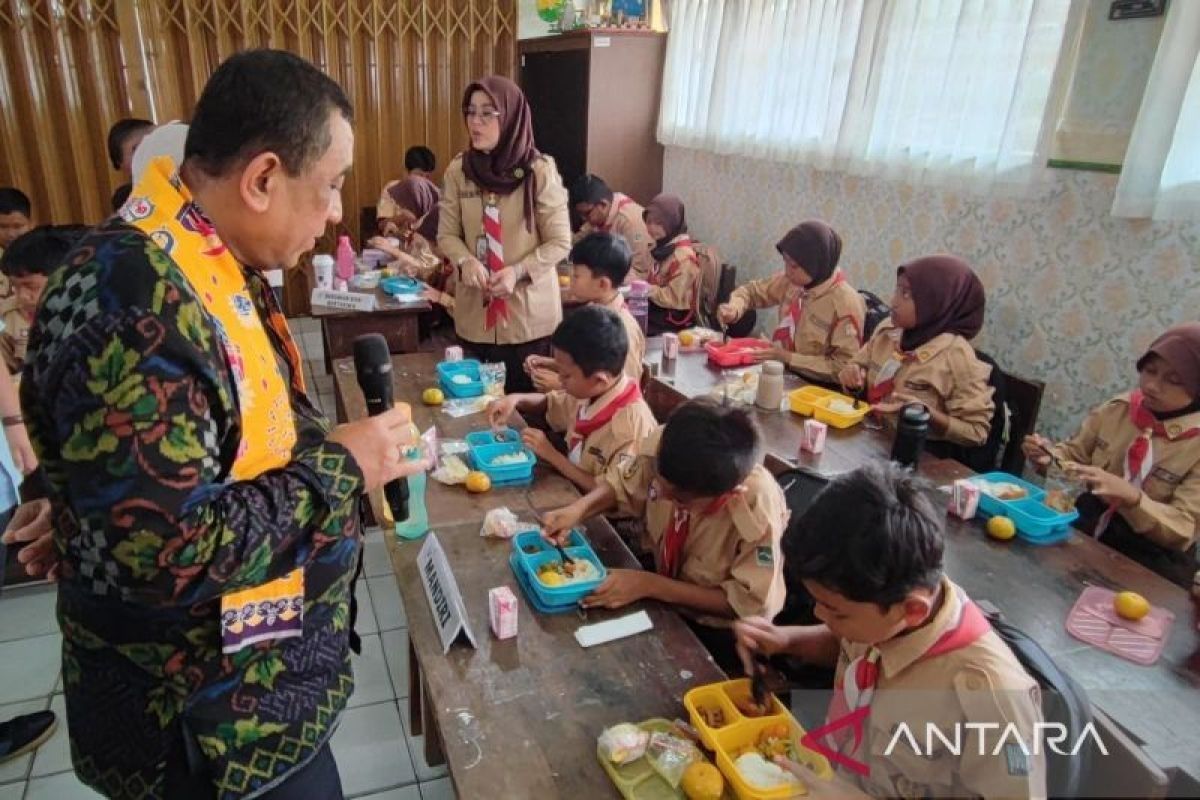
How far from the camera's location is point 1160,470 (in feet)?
6.99

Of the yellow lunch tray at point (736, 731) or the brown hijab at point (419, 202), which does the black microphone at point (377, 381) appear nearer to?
the yellow lunch tray at point (736, 731)

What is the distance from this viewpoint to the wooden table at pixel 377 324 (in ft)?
12.3

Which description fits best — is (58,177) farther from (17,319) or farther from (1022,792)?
(1022,792)

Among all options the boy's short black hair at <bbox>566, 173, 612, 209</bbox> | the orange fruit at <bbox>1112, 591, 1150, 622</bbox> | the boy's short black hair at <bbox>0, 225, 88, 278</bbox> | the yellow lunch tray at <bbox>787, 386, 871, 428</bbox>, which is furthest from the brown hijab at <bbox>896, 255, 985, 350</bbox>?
the boy's short black hair at <bbox>0, 225, 88, 278</bbox>

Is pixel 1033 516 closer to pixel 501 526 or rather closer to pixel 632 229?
pixel 501 526

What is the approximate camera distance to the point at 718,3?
4801 millimetres

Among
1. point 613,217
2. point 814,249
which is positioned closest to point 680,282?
point 613,217

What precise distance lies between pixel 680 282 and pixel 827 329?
1.28m

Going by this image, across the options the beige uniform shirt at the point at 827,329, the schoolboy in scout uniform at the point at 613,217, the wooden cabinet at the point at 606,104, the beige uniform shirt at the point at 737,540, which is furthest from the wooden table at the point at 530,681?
the wooden cabinet at the point at 606,104

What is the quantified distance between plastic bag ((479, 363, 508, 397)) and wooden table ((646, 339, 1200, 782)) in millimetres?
1005

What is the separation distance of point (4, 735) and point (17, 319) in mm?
1685

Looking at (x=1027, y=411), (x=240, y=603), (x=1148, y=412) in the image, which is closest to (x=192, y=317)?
(x=240, y=603)

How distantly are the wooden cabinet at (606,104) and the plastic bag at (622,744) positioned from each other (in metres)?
4.92

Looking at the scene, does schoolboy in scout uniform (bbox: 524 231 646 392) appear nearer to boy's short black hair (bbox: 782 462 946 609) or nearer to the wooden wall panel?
boy's short black hair (bbox: 782 462 946 609)
